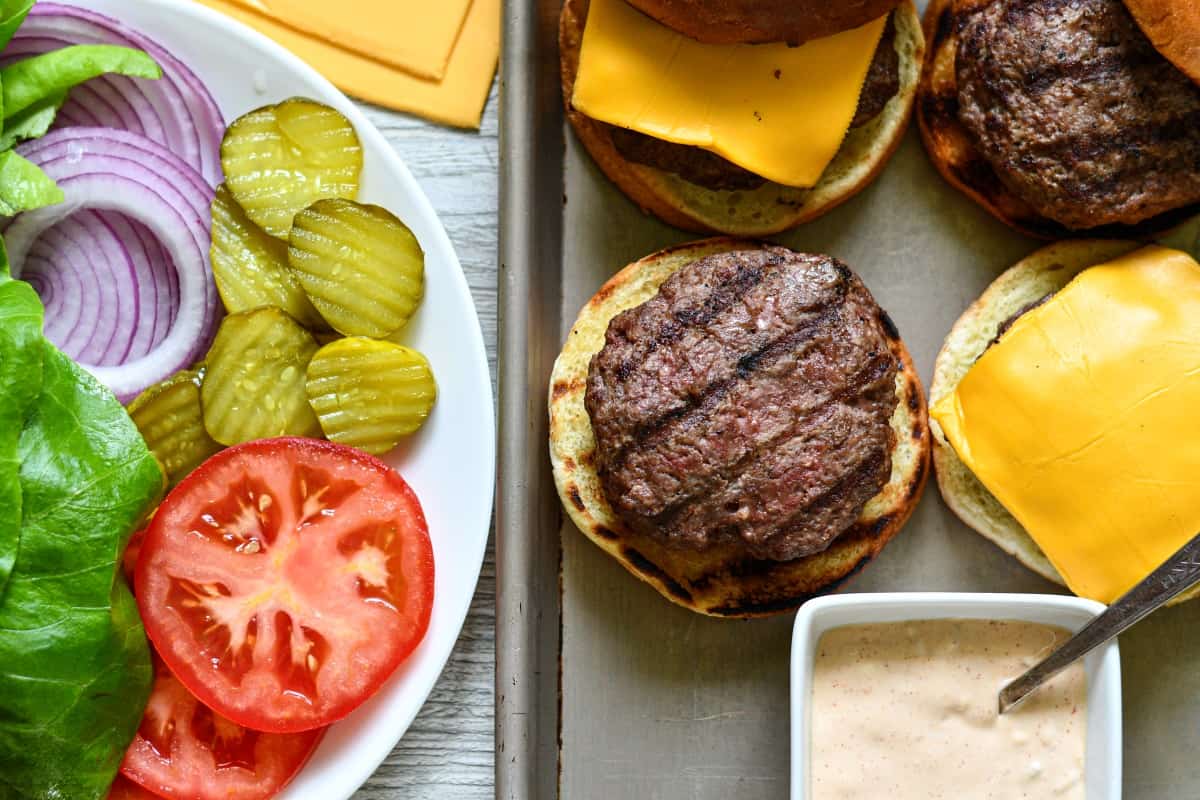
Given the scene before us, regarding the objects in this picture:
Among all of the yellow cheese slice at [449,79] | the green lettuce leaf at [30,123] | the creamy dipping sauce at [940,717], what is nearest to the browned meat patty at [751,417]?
the creamy dipping sauce at [940,717]

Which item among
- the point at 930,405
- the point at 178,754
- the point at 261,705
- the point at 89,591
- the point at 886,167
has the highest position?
the point at 886,167

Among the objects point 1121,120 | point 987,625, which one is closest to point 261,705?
point 987,625

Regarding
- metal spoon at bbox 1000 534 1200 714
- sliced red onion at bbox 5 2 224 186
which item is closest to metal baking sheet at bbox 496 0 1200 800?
metal spoon at bbox 1000 534 1200 714

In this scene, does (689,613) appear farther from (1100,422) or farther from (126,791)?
(126,791)

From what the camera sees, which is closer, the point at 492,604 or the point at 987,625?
the point at 987,625

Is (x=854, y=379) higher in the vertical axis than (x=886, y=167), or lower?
lower

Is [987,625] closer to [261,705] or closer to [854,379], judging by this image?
[854,379]
